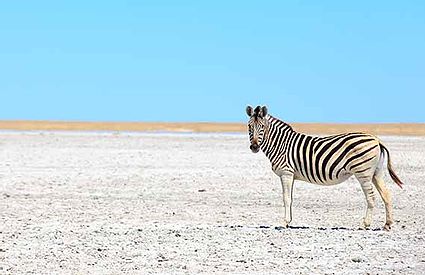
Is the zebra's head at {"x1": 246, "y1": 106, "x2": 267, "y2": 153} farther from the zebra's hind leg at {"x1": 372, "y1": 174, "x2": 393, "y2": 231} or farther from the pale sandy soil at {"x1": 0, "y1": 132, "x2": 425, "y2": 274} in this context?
the zebra's hind leg at {"x1": 372, "y1": 174, "x2": 393, "y2": 231}

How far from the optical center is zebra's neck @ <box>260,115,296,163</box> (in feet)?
47.2

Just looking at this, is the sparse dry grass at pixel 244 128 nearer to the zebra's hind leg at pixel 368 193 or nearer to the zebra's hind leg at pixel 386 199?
the zebra's hind leg at pixel 386 199

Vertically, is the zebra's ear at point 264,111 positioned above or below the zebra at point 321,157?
above

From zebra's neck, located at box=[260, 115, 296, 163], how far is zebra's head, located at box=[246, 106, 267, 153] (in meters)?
0.08

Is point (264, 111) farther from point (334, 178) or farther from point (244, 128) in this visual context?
point (244, 128)

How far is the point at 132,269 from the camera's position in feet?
35.0

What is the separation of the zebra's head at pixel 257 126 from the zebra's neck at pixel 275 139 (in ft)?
0.26

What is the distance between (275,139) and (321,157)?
0.80 m

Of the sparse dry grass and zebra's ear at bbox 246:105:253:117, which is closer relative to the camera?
zebra's ear at bbox 246:105:253:117

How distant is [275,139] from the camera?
1448 cm

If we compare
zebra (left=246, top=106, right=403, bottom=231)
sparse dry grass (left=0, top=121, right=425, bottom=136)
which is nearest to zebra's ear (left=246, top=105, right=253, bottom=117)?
zebra (left=246, top=106, right=403, bottom=231)

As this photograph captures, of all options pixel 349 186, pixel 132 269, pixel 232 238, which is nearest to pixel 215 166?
pixel 349 186

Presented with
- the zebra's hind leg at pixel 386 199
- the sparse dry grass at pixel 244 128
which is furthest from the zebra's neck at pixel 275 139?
the sparse dry grass at pixel 244 128

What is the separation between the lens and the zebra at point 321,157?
45.2 ft
